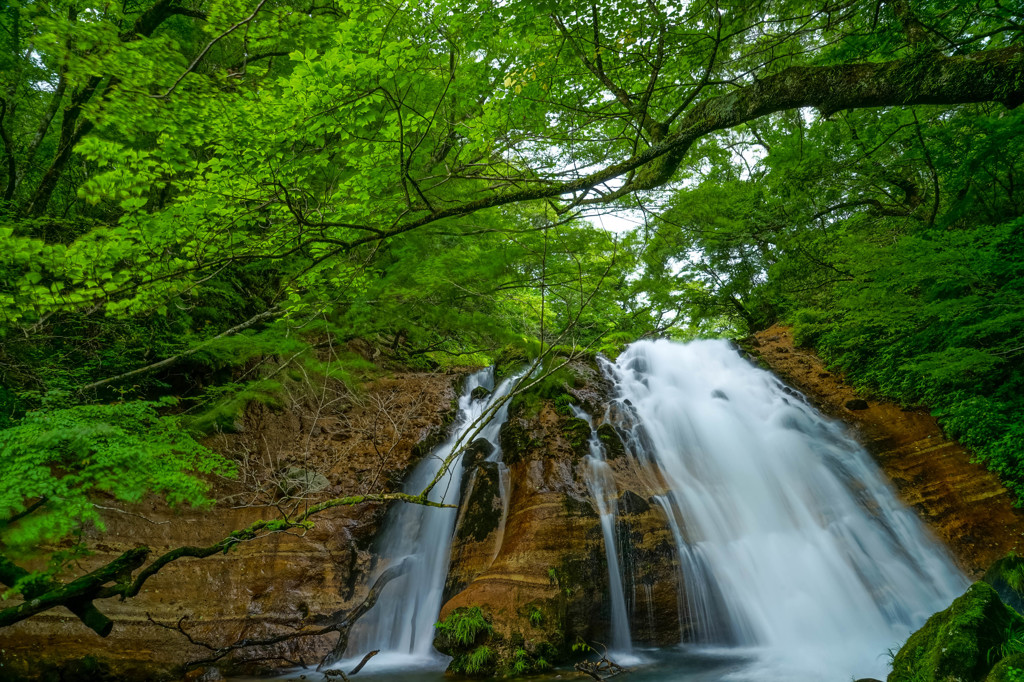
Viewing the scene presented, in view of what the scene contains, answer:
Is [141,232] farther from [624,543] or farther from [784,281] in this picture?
[784,281]

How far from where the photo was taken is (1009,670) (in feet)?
9.90

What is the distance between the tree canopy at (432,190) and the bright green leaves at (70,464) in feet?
0.10

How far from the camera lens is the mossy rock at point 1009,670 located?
2967 mm

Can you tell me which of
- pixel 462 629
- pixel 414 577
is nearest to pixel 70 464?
pixel 462 629

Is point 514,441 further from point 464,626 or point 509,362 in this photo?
point 464,626

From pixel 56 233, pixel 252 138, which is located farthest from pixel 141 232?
pixel 56 233

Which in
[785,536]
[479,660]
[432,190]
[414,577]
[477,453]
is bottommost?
[479,660]

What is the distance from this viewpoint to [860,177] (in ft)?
27.8

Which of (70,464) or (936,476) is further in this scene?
(936,476)

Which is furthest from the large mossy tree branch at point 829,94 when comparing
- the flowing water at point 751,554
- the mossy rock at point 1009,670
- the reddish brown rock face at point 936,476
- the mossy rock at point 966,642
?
the reddish brown rock face at point 936,476

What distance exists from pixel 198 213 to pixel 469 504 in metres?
5.52

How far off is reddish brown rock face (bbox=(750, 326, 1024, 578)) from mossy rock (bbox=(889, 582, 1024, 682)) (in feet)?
11.4

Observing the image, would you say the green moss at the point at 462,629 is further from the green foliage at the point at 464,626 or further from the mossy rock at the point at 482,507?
the mossy rock at the point at 482,507

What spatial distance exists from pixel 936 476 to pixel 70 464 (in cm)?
1054
